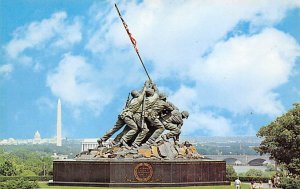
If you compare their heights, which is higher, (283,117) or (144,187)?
(283,117)

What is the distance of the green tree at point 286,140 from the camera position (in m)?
34.3

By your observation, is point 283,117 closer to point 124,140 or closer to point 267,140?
point 267,140

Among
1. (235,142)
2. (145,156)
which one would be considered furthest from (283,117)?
(235,142)

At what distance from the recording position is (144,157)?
23281 mm

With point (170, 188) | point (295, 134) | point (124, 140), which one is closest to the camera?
point (170, 188)

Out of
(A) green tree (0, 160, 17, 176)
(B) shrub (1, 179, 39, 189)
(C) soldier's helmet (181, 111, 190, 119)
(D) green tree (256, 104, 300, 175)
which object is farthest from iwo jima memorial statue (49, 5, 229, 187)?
(A) green tree (0, 160, 17, 176)

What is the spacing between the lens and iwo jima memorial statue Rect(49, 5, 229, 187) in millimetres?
22644

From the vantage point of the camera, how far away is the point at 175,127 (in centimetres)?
2516

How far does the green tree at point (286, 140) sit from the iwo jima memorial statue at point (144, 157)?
10.7m

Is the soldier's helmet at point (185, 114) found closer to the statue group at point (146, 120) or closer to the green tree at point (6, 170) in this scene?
the statue group at point (146, 120)

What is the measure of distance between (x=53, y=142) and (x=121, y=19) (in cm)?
13284

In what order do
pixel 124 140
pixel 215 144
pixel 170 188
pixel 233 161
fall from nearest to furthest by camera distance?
pixel 170 188, pixel 124 140, pixel 233 161, pixel 215 144

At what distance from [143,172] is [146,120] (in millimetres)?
2679

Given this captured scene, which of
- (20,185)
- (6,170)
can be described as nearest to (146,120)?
(20,185)
